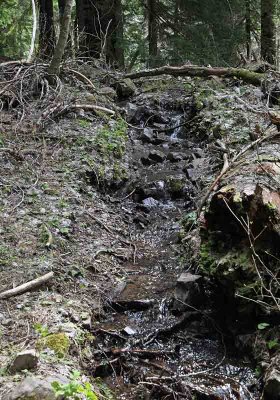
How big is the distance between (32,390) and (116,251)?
3.22 meters

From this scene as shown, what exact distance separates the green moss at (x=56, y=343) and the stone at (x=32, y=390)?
0.62 meters

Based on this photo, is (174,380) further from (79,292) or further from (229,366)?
(79,292)

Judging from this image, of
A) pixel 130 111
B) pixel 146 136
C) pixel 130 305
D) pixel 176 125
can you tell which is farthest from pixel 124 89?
pixel 130 305

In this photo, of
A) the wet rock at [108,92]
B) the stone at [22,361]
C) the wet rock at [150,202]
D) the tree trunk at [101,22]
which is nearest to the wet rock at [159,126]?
the wet rock at [108,92]

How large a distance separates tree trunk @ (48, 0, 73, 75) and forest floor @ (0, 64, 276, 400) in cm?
85

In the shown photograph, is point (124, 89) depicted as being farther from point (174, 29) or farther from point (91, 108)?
point (174, 29)

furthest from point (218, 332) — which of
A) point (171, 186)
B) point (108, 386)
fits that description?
point (171, 186)

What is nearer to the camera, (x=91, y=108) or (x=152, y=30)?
(x=91, y=108)

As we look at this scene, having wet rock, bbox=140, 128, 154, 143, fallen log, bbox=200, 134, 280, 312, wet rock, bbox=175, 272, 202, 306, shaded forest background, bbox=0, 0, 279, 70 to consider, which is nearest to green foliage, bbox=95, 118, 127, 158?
wet rock, bbox=140, 128, 154, 143

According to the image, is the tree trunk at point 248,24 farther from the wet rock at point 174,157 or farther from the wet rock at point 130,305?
the wet rock at point 130,305

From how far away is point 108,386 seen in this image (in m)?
4.09

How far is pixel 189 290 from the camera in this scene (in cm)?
511

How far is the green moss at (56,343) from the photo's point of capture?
12.8 ft

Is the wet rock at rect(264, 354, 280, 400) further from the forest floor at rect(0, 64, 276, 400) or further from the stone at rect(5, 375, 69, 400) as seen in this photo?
the stone at rect(5, 375, 69, 400)
